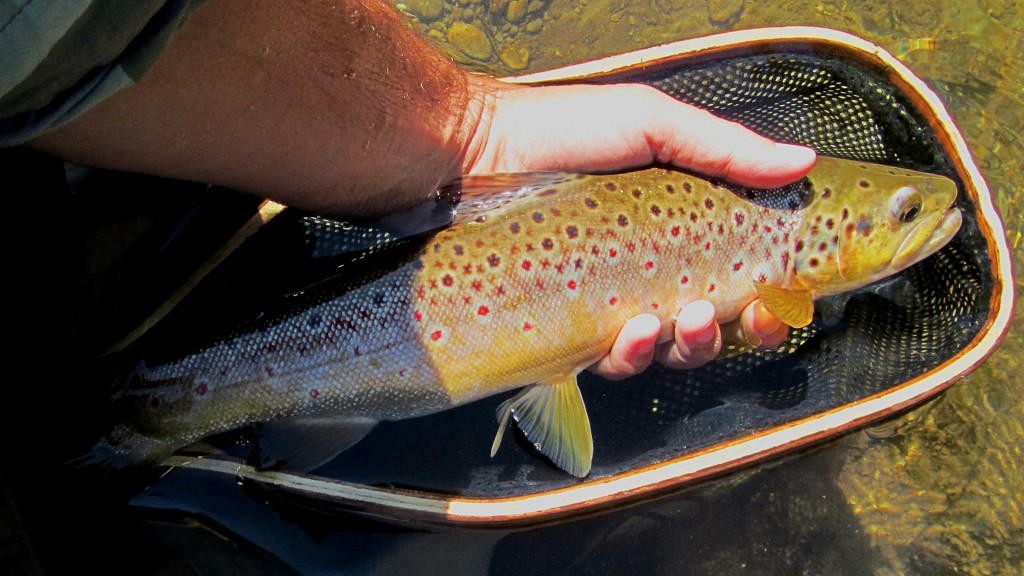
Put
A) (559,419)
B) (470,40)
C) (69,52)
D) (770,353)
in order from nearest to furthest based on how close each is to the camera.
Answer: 1. (69,52)
2. (559,419)
3. (770,353)
4. (470,40)

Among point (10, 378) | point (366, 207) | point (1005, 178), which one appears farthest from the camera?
point (1005, 178)

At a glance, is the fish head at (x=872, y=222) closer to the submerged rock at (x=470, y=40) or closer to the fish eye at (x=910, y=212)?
the fish eye at (x=910, y=212)

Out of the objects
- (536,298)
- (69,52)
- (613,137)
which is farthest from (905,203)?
(69,52)

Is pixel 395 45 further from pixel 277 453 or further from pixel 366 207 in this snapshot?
pixel 277 453

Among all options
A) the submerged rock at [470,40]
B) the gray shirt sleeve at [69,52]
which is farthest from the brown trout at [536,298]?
the submerged rock at [470,40]

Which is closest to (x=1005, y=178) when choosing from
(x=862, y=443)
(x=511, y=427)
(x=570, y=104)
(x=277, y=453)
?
(x=862, y=443)

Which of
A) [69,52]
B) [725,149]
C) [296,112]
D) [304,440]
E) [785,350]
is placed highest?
[69,52]

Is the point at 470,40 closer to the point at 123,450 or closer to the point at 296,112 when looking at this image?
the point at 296,112

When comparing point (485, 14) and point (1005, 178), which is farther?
point (485, 14)
